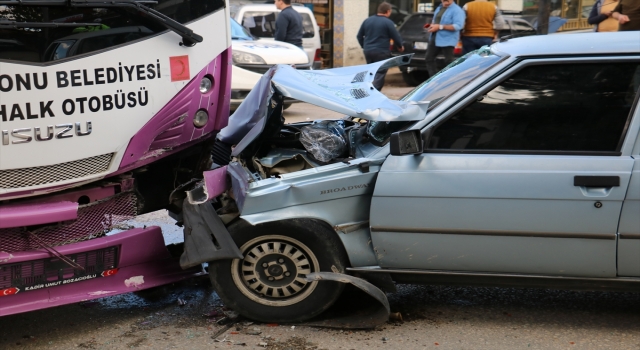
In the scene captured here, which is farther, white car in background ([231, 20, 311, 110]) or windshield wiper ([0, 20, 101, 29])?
white car in background ([231, 20, 311, 110])

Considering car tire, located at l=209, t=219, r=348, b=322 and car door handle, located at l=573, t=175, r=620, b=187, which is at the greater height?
car door handle, located at l=573, t=175, r=620, b=187

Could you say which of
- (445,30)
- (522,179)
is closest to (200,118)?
(522,179)

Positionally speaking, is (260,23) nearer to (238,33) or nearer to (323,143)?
(238,33)

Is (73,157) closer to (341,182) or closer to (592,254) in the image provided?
(341,182)

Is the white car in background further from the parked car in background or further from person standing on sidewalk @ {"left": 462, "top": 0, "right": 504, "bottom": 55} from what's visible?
person standing on sidewalk @ {"left": 462, "top": 0, "right": 504, "bottom": 55}

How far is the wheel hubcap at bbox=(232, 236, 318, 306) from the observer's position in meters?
4.09

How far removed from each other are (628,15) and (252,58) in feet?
18.2

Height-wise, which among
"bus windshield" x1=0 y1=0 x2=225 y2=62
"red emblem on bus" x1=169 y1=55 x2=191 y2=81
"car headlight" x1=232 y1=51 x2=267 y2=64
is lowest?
"car headlight" x1=232 y1=51 x2=267 y2=64

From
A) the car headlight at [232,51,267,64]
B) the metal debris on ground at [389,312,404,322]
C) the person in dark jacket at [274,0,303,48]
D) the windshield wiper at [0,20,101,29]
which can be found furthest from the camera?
the person in dark jacket at [274,0,303,48]

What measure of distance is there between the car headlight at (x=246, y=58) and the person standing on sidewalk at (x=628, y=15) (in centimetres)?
532

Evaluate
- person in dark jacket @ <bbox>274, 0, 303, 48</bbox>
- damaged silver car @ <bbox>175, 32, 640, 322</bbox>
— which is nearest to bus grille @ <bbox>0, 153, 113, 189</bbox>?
damaged silver car @ <bbox>175, 32, 640, 322</bbox>

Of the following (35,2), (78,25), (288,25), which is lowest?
(288,25)

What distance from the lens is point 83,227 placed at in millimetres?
4195

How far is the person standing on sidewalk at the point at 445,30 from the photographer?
37.8ft
